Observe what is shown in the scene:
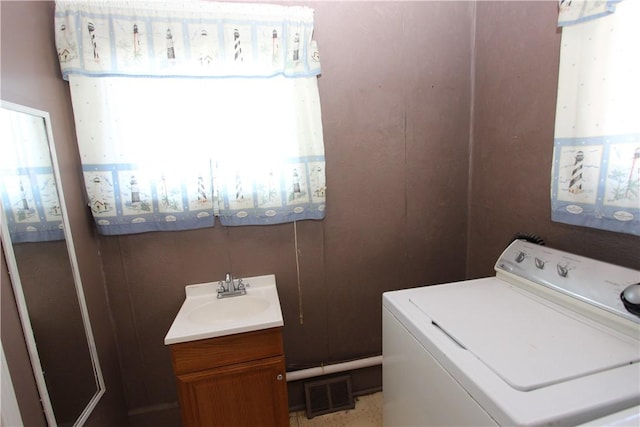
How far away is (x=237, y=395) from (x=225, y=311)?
0.39 meters

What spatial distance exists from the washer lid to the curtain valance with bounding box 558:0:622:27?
1058 mm

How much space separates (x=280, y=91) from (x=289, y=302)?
117cm

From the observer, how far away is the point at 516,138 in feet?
4.80

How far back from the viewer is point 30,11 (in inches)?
46.9

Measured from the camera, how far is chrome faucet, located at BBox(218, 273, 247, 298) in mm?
1573

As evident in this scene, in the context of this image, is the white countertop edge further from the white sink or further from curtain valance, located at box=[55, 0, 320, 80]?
curtain valance, located at box=[55, 0, 320, 80]

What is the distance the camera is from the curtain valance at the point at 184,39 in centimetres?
131

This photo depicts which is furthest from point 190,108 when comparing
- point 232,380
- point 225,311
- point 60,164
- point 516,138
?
point 516,138

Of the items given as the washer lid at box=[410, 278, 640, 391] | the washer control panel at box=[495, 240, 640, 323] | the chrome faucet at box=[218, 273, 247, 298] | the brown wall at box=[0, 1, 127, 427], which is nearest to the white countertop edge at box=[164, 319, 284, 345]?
the chrome faucet at box=[218, 273, 247, 298]

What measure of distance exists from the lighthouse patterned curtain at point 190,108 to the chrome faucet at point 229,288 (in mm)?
322

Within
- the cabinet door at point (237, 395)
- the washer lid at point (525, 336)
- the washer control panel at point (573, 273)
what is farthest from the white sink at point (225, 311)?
the washer control panel at point (573, 273)

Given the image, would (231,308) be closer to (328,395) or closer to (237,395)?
(237,395)

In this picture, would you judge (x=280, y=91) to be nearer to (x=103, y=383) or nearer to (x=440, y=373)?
(x=440, y=373)

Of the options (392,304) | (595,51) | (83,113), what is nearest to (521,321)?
(392,304)
